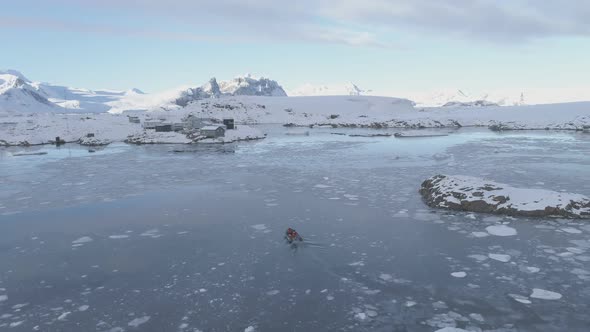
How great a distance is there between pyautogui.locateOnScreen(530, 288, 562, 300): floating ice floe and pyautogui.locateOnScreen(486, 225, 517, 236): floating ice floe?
340 cm

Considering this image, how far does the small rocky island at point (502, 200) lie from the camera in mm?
11727

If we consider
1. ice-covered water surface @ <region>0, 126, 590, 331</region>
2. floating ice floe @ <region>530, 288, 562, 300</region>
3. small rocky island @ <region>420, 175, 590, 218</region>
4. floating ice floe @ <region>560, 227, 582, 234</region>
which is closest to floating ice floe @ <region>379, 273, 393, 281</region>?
ice-covered water surface @ <region>0, 126, 590, 331</region>

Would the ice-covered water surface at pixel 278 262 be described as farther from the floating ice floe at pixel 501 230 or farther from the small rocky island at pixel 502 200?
the small rocky island at pixel 502 200

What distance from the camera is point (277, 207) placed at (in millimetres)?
13492

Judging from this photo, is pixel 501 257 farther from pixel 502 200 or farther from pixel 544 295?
pixel 502 200

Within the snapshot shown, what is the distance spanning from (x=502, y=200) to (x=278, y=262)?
7.84 m

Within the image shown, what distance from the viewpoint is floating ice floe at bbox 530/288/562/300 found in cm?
677

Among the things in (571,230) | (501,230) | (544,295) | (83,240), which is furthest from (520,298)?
(83,240)

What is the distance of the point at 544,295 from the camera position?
6863mm

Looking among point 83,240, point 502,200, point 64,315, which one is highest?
point 502,200

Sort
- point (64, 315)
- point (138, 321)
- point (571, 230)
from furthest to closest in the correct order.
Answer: point (571, 230) < point (64, 315) < point (138, 321)

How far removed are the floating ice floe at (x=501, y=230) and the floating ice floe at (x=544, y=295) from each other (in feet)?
11.2

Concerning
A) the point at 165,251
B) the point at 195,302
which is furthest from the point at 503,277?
the point at 165,251

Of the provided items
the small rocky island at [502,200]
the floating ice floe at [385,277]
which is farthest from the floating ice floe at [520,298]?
the small rocky island at [502,200]
